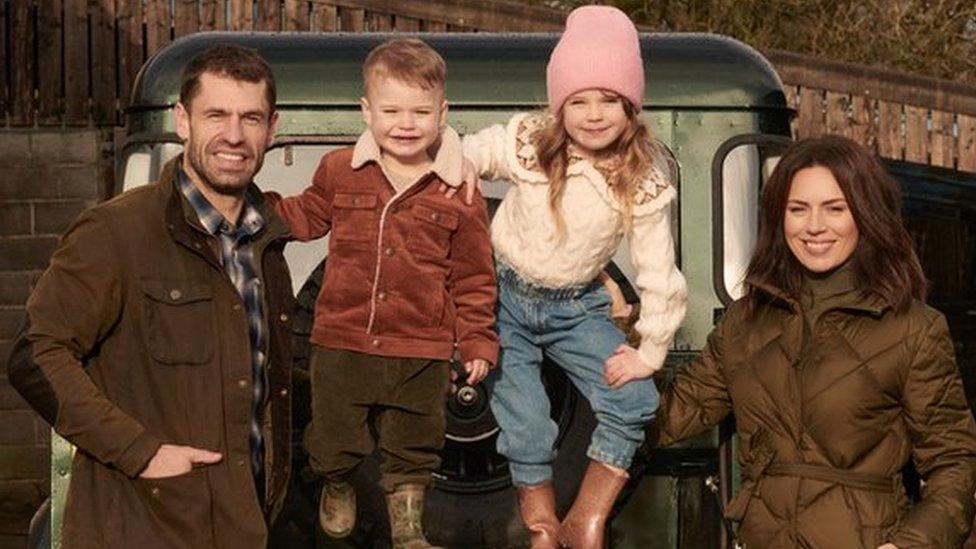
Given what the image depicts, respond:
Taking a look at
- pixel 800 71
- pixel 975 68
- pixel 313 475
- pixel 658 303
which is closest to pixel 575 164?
pixel 658 303

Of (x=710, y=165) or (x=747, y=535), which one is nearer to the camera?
(x=747, y=535)

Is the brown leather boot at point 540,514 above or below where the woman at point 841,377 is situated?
below

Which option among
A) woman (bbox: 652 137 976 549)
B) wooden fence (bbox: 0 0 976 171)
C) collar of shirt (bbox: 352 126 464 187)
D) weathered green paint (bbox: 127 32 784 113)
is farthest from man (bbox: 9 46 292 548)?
wooden fence (bbox: 0 0 976 171)

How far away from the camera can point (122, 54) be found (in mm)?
11633

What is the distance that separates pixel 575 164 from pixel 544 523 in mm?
889

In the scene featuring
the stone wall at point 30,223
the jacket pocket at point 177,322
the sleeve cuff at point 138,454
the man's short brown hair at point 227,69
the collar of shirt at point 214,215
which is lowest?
the stone wall at point 30,223

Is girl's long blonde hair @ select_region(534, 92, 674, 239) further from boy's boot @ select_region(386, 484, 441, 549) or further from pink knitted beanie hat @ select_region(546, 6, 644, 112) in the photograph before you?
boy's boot @ select_region(386, 484, 441, 549)

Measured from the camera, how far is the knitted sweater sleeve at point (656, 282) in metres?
4.73

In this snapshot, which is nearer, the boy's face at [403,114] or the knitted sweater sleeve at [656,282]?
the boy's face at [403,114]

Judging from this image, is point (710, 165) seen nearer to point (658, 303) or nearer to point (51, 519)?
point (658, 303)

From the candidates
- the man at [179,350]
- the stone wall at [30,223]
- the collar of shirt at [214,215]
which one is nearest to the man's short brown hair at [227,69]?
the man at [179,350]

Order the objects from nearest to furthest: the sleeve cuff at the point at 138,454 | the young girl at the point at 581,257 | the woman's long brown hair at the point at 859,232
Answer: the sleeve cuff at the point at 138,454
the woman's long brown hair at the point at 859,232
the young girl at the point at 581,257

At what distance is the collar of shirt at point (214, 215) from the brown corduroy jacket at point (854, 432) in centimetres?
118

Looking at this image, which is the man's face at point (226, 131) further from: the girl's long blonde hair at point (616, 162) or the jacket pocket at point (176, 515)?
the girl's long blonde hair at point (616, 162)
